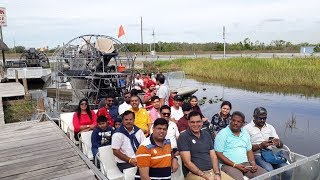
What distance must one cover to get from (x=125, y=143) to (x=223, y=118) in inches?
80.9

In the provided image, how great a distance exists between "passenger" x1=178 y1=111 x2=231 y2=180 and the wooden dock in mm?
1063

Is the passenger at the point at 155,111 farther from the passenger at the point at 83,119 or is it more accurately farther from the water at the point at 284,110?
the water at the point at 284,110

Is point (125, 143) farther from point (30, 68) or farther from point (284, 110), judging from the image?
point (30, 68)

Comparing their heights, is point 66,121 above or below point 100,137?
below

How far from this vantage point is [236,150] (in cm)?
418

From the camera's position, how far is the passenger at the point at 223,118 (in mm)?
5297

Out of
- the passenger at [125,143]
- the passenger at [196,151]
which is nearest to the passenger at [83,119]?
the passenger at [125,143]

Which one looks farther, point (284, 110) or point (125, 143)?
point (284, 110)

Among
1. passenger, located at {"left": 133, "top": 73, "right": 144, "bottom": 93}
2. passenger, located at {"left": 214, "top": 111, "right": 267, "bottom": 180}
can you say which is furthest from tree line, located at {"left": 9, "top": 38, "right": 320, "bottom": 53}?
passenger, located at {"left": 214, "top": 111, "right": 267, "bottom": 180}

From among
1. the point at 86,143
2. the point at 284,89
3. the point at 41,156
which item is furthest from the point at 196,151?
the point at 284,89

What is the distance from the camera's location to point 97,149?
4.73m

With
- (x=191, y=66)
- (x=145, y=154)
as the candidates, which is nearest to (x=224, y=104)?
(x=145, y=154)

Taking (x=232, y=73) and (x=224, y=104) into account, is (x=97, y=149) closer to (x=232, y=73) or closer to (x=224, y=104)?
(x=224, y=104)

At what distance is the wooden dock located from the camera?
14.5 feet
